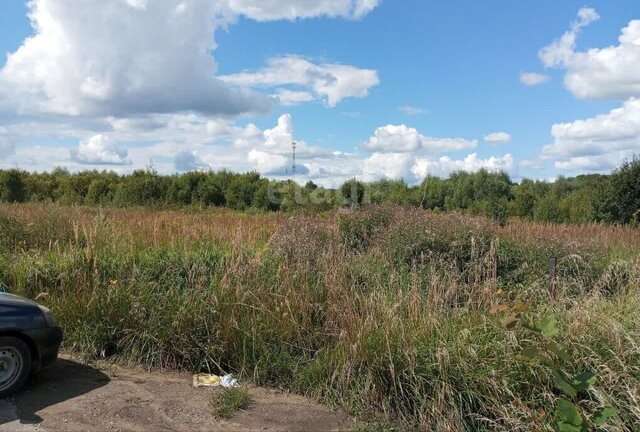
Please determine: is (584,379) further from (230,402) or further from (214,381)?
(214,381)

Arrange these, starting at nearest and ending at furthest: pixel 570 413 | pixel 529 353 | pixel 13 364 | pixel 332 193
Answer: pixel 570 413 < pixel 529 353 < pixel 13 364 < pixel 332 193

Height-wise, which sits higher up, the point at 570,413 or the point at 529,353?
the point at 529,353

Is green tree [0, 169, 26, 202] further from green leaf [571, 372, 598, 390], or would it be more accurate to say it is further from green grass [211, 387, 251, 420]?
green leaf [571, 372, 598, 390]

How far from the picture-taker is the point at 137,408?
4.72 metres

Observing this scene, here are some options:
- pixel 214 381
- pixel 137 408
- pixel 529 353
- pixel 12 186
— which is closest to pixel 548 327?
pixel 529 353

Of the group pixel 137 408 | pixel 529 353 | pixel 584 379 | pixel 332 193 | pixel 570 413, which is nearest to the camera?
pixel 570 413

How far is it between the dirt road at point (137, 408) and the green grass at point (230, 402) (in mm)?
60

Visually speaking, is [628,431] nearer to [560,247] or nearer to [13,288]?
[560,247]

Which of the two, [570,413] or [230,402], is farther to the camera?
[230,402]

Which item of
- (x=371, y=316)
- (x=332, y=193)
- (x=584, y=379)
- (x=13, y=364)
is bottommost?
(x=13, y=364)

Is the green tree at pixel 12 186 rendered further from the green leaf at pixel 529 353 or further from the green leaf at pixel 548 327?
the green leaf at pixel 548 327

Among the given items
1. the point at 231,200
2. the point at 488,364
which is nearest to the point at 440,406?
the point at 488,364

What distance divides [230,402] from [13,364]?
2084 millimetres

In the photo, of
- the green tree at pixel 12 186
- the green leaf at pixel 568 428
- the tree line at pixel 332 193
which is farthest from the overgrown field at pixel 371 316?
the green tree at pixel 12 186
